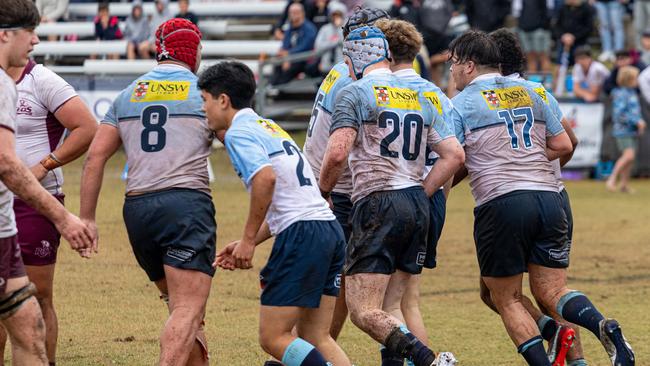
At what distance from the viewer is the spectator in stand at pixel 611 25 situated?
Result: 23.6m

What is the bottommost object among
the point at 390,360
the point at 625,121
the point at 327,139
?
the point at 625,121

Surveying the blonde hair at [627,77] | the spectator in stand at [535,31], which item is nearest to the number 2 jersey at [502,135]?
the blonde hair at [627,77]

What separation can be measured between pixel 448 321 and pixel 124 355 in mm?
2759

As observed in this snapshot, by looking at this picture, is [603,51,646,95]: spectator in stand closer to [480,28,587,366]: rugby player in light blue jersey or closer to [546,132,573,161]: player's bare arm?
[480,28,587,366]: rugby player in light blue jersey

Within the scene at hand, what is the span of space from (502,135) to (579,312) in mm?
1182

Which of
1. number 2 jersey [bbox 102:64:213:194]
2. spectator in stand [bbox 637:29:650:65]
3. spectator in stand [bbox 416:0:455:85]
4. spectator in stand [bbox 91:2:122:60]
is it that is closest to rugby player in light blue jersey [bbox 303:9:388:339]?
number 2 jersey [bbox 102:64:213:194]

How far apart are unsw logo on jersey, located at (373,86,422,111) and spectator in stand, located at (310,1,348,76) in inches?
532

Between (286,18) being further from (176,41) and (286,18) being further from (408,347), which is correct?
(408,347)

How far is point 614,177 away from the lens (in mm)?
18609

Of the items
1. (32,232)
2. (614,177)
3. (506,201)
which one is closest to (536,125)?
(506,201)

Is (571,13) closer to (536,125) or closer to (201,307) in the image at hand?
(536,125)

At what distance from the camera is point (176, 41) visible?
649 cm

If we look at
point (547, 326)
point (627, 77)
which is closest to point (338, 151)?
point (547, 326)

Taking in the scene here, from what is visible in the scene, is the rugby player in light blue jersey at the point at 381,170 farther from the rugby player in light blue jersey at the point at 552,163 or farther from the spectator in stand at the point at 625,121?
the spectator in stand at the point at 625,121
